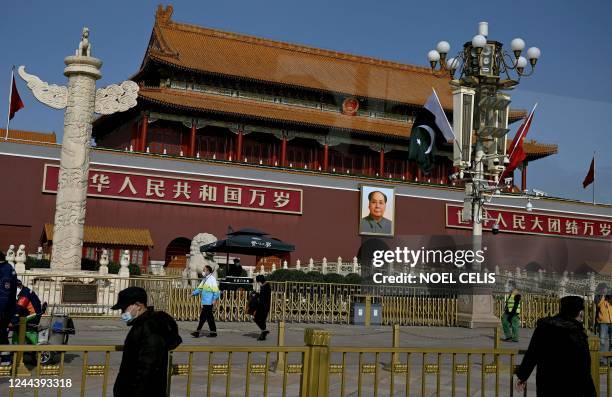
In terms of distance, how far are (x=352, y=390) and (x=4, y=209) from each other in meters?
22.1

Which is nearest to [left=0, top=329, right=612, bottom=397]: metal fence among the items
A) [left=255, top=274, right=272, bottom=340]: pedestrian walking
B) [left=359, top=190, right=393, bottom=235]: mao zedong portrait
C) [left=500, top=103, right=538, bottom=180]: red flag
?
[left=255, top=274, right=272, bottom=340]: pedestrian walking

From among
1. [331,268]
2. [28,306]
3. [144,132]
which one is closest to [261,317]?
[28,306]

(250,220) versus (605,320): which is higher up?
(250,220)

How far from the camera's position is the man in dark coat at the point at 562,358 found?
→ 17.3 feet

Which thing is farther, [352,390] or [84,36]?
[84,36]

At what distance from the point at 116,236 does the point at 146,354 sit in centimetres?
2410

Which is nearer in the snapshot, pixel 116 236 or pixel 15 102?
pixel 116 236

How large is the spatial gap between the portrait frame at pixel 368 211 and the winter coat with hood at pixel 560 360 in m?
27.4

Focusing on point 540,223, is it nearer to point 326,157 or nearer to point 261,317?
point 326,157

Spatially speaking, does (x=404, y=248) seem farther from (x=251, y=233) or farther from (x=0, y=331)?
(x=0, y=331)

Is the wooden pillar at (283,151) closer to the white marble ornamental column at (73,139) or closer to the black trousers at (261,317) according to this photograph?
the white marble ornamental column at (73,139)

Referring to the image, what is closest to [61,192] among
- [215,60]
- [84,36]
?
[84,36]

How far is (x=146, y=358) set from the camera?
458 centimetres

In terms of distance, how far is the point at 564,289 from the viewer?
27531 millimetres
